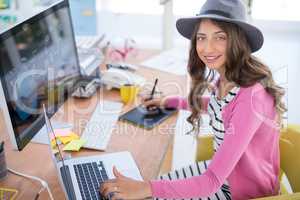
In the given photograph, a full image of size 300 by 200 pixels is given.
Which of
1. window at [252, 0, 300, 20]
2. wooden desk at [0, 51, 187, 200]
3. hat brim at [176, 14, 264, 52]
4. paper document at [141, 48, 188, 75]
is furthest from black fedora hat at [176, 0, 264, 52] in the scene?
window at [252, 0, 300, 20]

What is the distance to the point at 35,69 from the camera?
1.28m

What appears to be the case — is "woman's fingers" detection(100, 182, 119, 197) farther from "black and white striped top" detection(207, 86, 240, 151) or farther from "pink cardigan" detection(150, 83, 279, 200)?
"black and white striped top" detection(207, 86, 240, 151)

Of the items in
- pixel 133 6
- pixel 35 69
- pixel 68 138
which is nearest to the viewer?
pixel 35 69

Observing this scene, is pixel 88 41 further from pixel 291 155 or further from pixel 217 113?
pixel 291 155

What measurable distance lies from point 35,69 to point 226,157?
72 centimetres

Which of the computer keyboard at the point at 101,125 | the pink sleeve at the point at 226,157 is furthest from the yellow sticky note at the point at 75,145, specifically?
the pink sleeve at the point at 226,157

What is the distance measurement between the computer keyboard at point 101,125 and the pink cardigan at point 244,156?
330mm

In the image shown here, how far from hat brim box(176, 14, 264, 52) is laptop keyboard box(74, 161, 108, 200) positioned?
0.59 meters

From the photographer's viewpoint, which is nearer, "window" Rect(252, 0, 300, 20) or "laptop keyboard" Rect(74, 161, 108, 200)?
"laptop keyboard" Rect(74, 161, 108, 200)

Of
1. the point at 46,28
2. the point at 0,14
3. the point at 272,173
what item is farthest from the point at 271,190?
the point at 0,14

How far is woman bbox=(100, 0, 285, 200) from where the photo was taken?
1137 millimetres

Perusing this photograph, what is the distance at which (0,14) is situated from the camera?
6.45 ft

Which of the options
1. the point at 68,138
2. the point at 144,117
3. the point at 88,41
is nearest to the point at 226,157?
the point at 144,117

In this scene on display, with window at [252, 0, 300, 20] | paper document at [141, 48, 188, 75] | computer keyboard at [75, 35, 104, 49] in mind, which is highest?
window at [252, 0, 300, 20]
